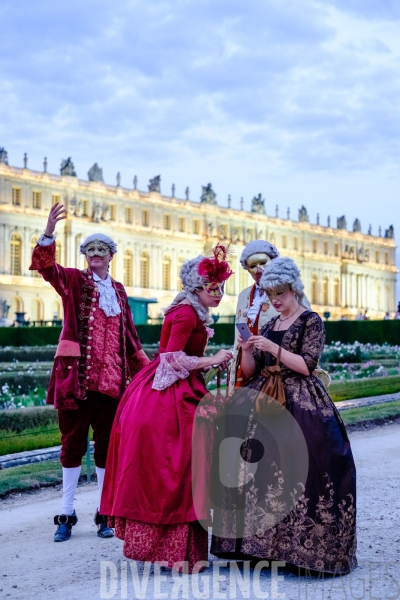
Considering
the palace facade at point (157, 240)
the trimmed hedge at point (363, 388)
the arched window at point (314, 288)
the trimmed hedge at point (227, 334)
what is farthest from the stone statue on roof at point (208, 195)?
the trimmed hedge at point (363, 388)

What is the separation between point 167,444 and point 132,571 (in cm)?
51

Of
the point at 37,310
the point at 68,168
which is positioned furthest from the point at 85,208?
the point at 37,310

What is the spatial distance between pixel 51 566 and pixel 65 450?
695 mm

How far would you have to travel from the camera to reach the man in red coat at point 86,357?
13.1ft

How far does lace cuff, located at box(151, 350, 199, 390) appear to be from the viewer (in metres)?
3.48

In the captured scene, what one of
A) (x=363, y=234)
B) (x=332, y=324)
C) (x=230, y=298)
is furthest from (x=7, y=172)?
(x=363, y=234)

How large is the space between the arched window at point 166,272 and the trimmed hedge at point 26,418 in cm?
3840

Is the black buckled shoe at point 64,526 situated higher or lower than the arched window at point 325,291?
lower

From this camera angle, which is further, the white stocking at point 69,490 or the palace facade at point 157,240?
the palace facade at point 157,240

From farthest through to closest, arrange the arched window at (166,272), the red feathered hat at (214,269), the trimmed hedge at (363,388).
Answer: the arched window at (166,272) → the trimmed hedge at (363,388) → the red feathered hat at (214,269)

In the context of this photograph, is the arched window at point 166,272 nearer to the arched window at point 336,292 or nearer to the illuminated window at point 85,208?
the illuminated window at point 85,208

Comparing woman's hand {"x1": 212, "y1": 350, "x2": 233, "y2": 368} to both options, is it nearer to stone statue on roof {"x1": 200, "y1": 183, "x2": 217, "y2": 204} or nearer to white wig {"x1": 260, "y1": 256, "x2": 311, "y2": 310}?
white wig {"x1": 260, "y1": 256, "x2": 311, "y2": 310}

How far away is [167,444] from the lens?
3.38 metres

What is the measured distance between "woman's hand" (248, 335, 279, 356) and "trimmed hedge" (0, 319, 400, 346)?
18.3 m
